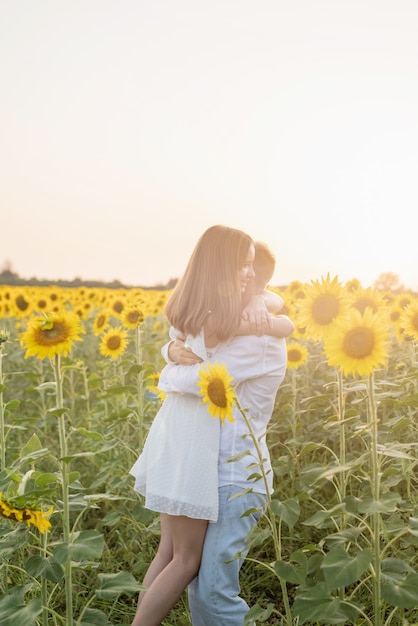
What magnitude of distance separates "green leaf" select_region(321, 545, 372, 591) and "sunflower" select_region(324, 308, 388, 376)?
0.50 m

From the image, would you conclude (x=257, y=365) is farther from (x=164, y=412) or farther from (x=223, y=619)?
(x=223, y=619)

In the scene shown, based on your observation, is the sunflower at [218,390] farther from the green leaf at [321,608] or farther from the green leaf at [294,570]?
the green leaf at [321,608]

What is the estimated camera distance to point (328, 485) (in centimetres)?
402

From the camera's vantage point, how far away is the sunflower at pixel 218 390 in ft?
7.51

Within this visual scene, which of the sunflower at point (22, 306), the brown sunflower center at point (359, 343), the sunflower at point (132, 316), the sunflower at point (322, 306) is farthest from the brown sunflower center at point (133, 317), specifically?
the sunflower at point (22, 306)

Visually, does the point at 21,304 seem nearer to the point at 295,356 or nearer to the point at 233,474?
the point at 295,356

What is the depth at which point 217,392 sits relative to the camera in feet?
7.61

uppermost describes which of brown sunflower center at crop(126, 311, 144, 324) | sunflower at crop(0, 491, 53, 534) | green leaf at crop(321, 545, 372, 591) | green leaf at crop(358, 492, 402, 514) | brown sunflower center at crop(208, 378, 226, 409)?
brown sunflower center at crop(126, 311, 144, 324)

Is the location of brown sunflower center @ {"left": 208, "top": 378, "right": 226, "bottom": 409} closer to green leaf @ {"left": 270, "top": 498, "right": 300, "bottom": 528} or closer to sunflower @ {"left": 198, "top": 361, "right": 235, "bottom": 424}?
sunflower @ {"left": 198, "top": 361, "right": 235, "bottom": 424}

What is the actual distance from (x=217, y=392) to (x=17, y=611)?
0.94 m

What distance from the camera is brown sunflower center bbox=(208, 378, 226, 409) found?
7.57 ft

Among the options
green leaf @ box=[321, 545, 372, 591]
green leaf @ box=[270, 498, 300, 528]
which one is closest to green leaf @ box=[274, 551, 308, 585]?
green leaf @ box=[270, 498, 300, 528]

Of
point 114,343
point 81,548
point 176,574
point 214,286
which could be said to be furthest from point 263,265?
point 114,343

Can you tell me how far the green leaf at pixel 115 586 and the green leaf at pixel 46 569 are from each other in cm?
14
